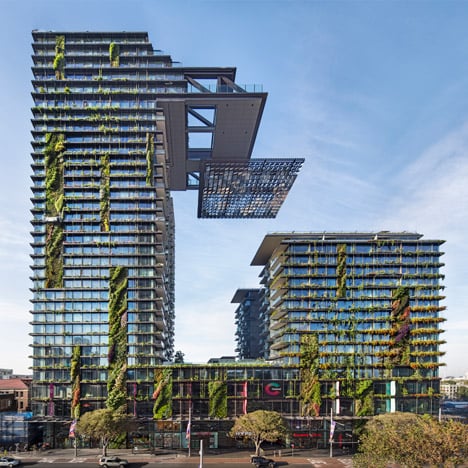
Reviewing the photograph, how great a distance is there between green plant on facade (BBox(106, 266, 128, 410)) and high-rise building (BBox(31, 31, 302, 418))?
0.21 m

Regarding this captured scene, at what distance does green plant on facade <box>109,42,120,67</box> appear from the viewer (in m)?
113

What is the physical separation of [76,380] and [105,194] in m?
40.5

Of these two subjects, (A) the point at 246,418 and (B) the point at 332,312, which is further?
(B) the point at 332,312

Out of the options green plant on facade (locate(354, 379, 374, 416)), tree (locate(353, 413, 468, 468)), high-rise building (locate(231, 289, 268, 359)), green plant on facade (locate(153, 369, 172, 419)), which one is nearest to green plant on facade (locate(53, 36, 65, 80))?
green plant on facade (locate(153, 369, 172, 419))

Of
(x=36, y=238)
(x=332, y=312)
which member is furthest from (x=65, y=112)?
(x=332, y=312)

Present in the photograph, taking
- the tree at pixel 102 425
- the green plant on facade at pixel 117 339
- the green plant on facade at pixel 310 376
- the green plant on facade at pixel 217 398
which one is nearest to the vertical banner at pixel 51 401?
the green plant on facade at pixel 117 339

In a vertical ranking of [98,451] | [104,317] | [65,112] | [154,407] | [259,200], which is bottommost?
[98,451]

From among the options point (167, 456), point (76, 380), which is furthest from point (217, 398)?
point (76, 380)

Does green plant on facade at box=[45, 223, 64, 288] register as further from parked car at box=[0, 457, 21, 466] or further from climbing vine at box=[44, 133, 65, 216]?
parked car at box=[0, 457, 21, 466]

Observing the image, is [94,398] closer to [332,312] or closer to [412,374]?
[332,312]

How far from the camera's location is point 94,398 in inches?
3954

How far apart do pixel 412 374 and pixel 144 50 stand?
95294mm

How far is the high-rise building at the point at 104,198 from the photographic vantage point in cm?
10206

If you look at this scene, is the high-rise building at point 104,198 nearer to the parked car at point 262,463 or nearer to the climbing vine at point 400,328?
the parked car at point 262,463
